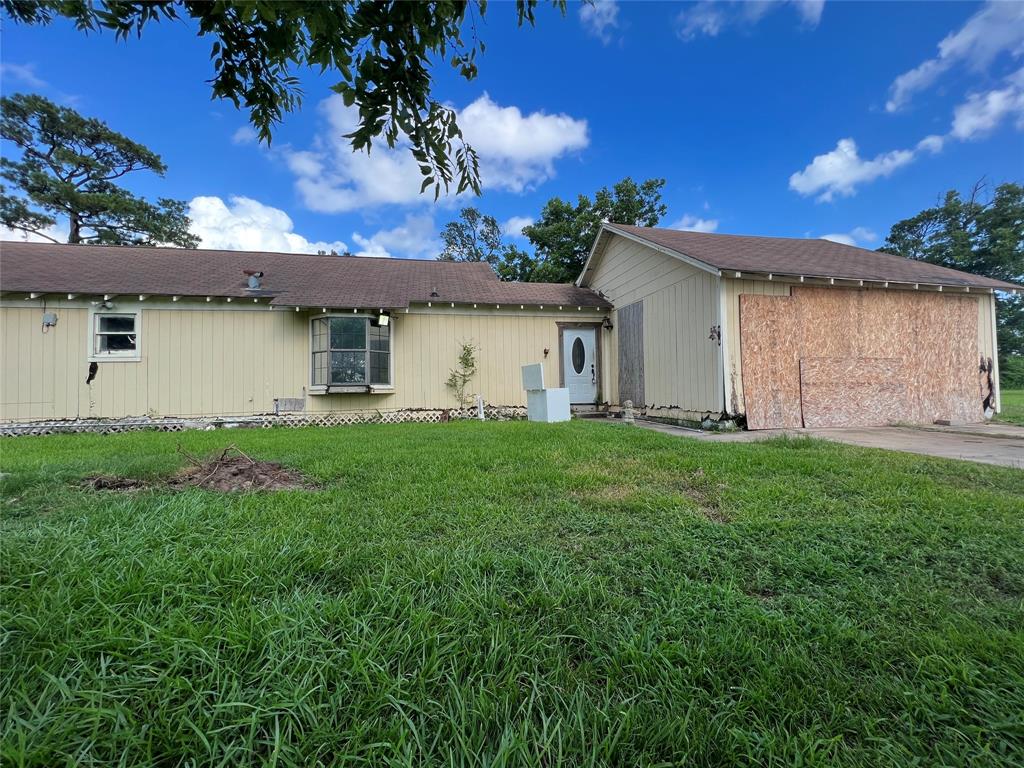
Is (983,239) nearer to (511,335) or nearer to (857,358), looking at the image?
(857,358)

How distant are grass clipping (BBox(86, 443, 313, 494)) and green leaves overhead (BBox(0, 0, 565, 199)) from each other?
2788 millimetres

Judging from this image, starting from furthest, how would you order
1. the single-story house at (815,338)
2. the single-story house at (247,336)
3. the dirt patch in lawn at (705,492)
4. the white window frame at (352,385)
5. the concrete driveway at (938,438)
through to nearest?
the white window frame at (352,385), the single-story house at (247,336), the single-story house at (815,338), the concrete driveway at (938,438), the dirt patch in lawn at (705,492)

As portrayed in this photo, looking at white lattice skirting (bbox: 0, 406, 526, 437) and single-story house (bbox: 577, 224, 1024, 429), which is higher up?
single-story house (bbox: 577, 224, 1024, 429)

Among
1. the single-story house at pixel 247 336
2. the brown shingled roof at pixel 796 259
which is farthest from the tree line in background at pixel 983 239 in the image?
the single-story house at pixel 247 336

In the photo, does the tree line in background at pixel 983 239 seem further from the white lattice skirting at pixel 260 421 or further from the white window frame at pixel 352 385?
the white window frame at pixel 352 385

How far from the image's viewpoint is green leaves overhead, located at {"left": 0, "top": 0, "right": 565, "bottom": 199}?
54.1 inches

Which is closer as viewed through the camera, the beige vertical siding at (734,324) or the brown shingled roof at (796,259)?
the beige vertical siding at (734,324)

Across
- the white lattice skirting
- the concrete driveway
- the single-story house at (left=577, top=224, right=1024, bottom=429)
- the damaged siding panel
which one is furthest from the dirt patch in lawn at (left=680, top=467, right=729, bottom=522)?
the damaged siding panel

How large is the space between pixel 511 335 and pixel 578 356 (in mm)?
1881

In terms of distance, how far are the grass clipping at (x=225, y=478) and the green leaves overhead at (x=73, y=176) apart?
78.6ft

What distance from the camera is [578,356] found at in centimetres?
1099

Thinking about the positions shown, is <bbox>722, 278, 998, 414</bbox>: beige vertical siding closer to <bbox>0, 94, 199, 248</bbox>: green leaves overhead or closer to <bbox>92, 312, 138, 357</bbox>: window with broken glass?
<bbox>92, 312, 138, 357</bbox>: window with broken glass

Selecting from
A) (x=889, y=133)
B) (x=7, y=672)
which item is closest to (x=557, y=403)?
(x=7, y=672)

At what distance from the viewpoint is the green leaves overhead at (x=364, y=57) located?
1.37 meters
